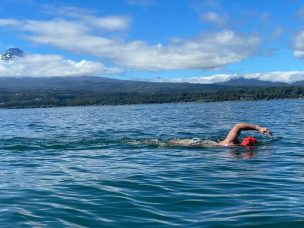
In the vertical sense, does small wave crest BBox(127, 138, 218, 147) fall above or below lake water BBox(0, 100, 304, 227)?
above

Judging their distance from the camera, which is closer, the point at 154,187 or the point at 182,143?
the point at 154,187

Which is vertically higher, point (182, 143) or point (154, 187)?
point (182, 143)

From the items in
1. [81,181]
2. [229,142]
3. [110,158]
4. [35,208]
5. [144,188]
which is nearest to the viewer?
[35,208]

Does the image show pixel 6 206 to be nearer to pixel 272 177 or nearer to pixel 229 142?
pixel 272 177

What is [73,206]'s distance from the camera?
11.0 m

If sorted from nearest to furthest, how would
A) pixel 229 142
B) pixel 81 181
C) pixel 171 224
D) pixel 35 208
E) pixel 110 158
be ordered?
pixel 171 224 < pixel 35 208 < pixel 81 181 < pixel 110 158 < pixel 229 142

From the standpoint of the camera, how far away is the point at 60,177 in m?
14.8

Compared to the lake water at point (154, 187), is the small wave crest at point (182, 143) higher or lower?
higher

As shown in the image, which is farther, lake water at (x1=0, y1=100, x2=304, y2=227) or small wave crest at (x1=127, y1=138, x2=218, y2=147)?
small wave crest at (x1=127, y1=138, x2=218, y2=147)

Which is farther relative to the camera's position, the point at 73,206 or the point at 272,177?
the point at 272,177

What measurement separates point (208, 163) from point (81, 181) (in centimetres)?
521

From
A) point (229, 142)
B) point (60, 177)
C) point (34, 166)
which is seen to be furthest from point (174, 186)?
point (229, 142)

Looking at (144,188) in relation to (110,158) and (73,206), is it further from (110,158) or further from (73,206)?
(110,158)

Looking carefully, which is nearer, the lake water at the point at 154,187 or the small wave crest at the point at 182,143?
the lake water at the point at 154,187
